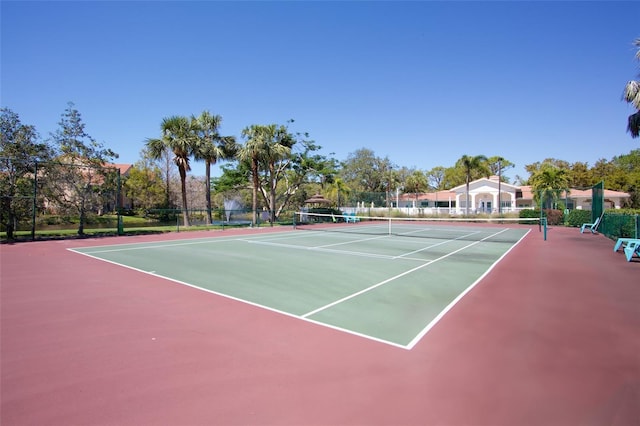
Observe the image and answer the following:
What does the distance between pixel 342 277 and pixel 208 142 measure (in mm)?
24350

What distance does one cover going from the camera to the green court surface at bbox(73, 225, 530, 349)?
5.98m

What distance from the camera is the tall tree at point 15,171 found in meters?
18.1

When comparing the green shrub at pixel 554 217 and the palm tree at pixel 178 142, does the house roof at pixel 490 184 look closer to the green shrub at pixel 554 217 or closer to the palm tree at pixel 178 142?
the green shrub at pixel 554 217

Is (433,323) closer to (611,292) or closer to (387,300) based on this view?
(387,300)

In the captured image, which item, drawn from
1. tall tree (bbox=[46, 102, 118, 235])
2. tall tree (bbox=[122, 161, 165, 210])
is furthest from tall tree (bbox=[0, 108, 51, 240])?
tall tree (bbox=[122, 161, 165, 210])

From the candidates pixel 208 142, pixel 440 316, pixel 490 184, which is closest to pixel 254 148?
pixel 208 142

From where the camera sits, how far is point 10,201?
18141 millimetres

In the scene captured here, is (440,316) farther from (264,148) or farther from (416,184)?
(416,184)

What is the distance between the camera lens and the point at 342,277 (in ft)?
30.1

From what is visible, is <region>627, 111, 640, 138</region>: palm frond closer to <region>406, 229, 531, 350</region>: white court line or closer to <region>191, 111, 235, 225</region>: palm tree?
<region>406, 229, 531, 350</region>: white court line

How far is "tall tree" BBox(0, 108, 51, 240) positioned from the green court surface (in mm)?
6632

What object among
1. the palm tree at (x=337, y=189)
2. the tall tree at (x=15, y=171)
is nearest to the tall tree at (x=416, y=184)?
the palm tree at (x=337, y=189)

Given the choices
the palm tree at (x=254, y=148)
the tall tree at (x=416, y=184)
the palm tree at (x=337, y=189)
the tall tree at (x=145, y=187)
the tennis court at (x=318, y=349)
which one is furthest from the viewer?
the tall tree at (x=416, y=184)

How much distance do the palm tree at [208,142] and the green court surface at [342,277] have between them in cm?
1453
